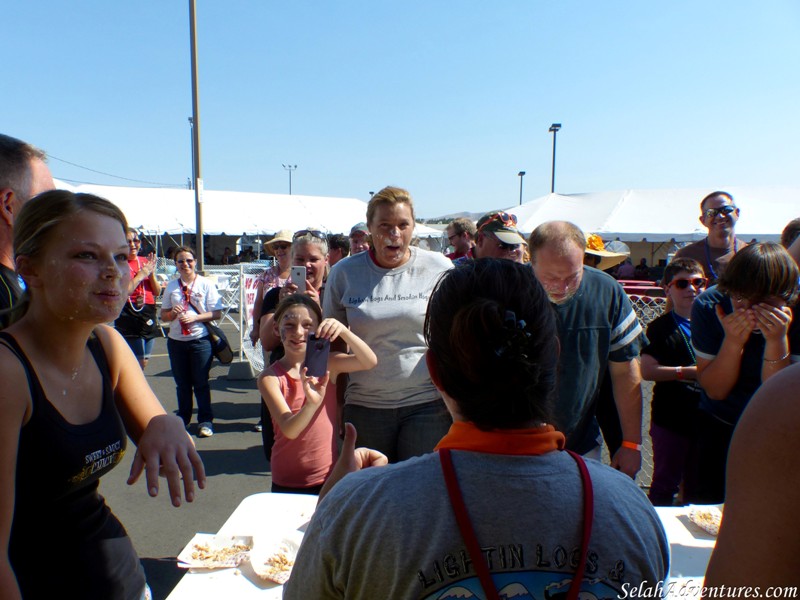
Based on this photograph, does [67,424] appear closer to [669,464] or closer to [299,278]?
[299,278]

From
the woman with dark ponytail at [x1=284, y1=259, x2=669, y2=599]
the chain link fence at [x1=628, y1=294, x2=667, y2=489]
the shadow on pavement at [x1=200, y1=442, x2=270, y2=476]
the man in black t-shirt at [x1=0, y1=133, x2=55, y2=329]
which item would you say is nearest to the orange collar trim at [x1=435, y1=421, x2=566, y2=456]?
the woman with dark ponytail at [x1=284, y1=259, x2=669, y2=599]

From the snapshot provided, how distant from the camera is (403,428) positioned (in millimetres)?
2707

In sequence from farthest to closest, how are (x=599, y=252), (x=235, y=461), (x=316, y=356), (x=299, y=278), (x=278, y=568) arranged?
1. (x=235, y=461)
2. (x=599, y=252)
3. (x=299, y=278)
4. (x=316, y=356)
5. (x=278, y=568)

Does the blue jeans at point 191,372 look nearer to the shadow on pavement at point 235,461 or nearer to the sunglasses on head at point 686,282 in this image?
the shadow on pavement at point 235,461

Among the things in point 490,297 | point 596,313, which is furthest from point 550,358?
point 596,313

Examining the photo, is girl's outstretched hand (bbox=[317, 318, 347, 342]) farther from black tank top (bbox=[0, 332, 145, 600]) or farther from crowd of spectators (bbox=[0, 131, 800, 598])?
black tank top (bbox=[0, 332, 145, 600])

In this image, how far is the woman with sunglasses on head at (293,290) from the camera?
10.6 feet

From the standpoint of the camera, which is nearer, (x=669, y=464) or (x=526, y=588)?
(x=526, y=588)

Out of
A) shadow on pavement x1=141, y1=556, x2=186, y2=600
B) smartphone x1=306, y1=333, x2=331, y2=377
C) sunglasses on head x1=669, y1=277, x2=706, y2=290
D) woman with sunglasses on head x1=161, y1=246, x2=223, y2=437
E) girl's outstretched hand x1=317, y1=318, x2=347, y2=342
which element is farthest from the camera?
woman with sunglasses on head x1=161, y1=246, x2=223, y2=437

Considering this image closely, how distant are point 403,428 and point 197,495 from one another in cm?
227

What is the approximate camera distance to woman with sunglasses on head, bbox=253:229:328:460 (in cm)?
322

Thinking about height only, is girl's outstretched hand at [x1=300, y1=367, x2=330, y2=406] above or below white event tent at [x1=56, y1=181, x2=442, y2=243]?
below

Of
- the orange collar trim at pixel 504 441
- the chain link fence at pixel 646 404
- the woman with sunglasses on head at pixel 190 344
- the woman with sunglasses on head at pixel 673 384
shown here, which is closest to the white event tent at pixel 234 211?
the chain link fence at pixel 646 404

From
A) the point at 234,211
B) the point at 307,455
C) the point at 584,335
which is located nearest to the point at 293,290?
the point at 307,455
